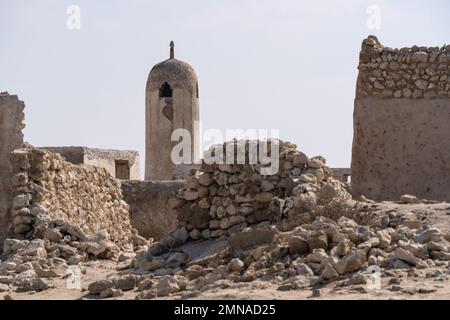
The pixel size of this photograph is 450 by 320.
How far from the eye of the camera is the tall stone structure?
2800cm

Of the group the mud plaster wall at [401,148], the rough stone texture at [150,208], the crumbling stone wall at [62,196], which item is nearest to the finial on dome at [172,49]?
the rough stone texture at [150,208]

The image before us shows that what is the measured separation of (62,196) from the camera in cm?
1325

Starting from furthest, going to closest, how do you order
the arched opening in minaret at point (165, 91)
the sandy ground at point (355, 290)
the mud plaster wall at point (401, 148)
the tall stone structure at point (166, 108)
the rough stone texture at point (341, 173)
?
the arched opening in minaret at point (165, 91) → the tall stone structure at point (166, 108) → the rough stone texture at point (341, 173) → the mud plaster wall at point (401, 148) → the sandy ground at point (355, 290)

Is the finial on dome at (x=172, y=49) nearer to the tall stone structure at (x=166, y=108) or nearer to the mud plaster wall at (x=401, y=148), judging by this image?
the tall stone structure at (x=166, y=108)

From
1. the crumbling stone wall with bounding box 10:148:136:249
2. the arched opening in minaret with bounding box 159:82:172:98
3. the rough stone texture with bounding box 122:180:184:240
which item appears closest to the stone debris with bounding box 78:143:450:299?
the crumbling stone wall with bounding box 10:148:136:249

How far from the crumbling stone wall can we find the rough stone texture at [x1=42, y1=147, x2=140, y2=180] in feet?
12.6

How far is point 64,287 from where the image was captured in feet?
31.8

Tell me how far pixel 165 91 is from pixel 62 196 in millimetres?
15341

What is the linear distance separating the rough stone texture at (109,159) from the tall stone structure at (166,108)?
4491 mm

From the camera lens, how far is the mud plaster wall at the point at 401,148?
12.1 meters

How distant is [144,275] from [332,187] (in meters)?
2.33

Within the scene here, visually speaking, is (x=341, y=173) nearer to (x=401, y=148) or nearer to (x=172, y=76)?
(x=172, y=76)

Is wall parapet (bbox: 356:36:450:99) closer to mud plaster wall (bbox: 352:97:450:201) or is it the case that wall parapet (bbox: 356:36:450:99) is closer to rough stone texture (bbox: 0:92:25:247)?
mud plaster wall (bbox: 352:97:450:201)

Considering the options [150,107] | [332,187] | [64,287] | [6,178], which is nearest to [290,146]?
[332,187]
